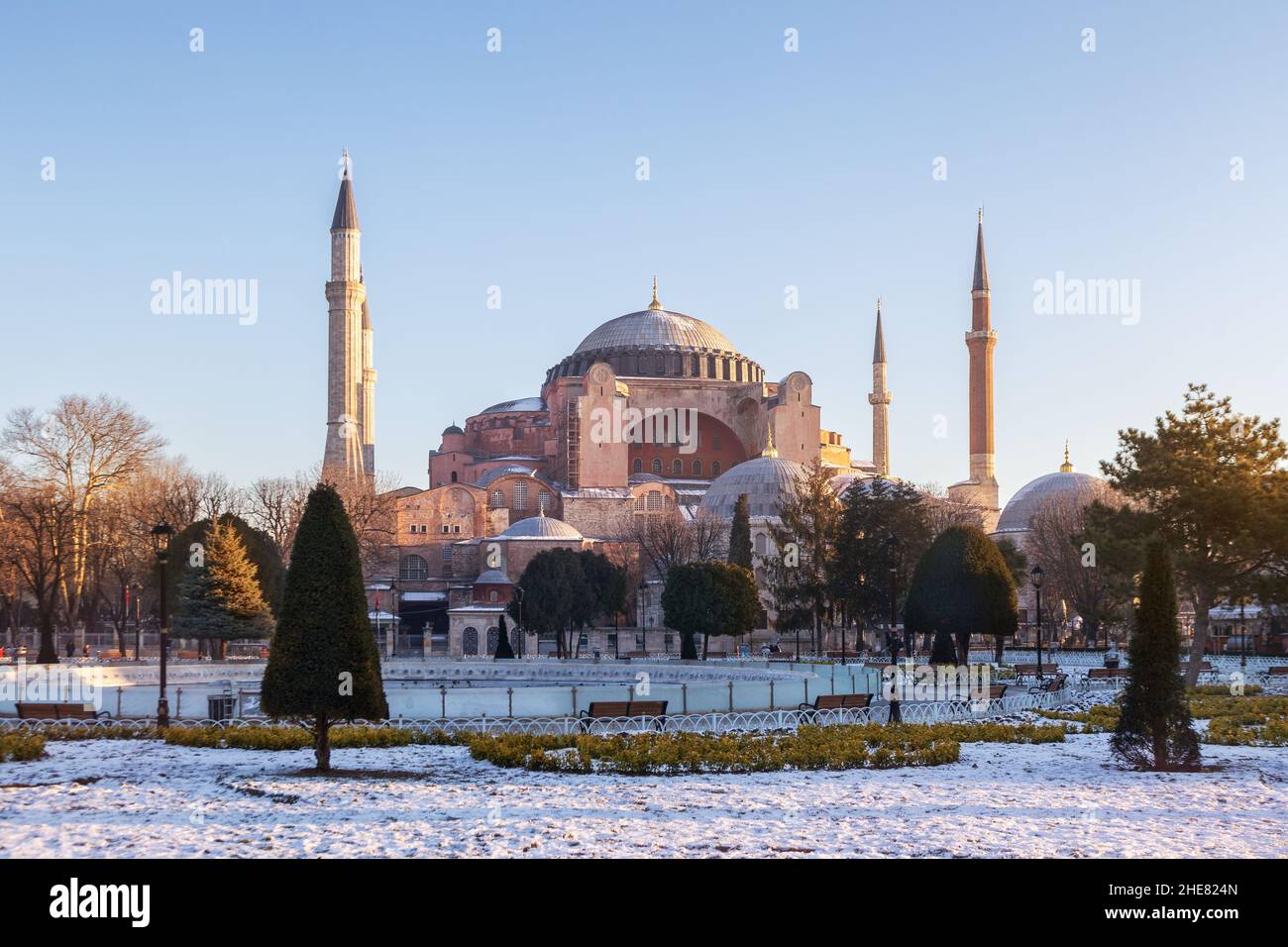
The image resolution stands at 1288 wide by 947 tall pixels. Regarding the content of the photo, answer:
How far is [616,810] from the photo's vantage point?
10.4 meters

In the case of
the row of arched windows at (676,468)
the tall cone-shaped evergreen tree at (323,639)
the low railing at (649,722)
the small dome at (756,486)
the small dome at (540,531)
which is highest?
the row of arched windows at (676,468)

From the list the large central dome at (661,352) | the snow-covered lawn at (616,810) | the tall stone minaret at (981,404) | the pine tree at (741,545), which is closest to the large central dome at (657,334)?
the large central dome at (661,352)

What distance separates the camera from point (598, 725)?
16078mm

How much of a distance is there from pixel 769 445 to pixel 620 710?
1912 inches

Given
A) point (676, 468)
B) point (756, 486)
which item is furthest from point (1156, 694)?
point (676, 468)

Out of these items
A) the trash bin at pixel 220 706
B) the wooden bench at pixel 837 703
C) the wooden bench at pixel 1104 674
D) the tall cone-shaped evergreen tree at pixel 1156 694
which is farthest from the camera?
the wooden bench at pixel 1104 674

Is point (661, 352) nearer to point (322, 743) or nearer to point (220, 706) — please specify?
point (220, 706)

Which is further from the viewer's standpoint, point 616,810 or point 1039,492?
point 1039,492

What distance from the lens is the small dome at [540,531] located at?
5591cm

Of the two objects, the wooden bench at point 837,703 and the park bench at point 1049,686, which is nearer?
the wooden bench at point 837,703

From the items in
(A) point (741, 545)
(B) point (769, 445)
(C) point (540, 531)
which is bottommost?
(A) point (741, 545)

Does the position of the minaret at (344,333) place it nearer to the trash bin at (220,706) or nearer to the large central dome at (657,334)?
the large central dome at (657,334)

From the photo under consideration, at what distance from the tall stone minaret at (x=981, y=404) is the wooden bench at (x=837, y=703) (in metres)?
48.8
